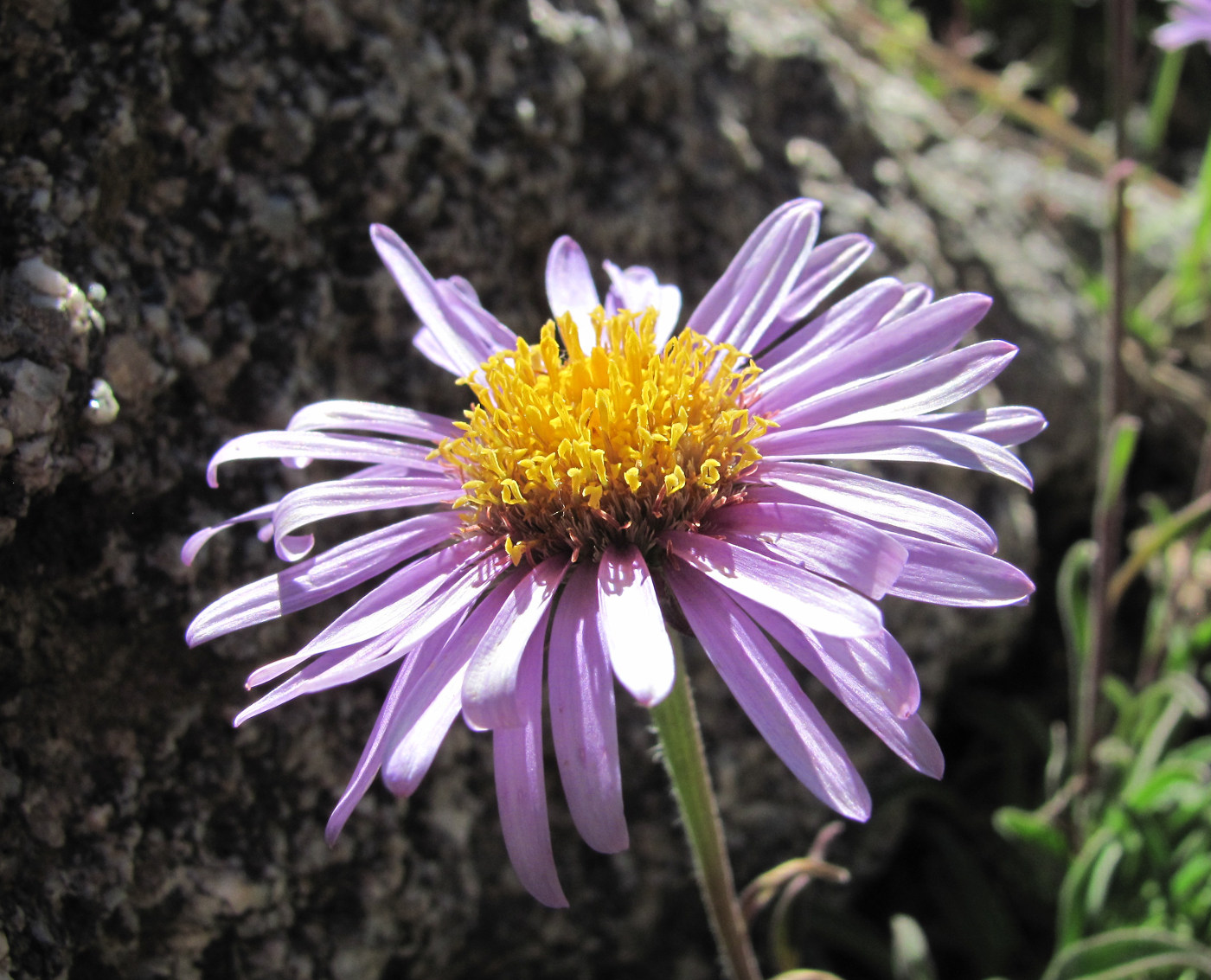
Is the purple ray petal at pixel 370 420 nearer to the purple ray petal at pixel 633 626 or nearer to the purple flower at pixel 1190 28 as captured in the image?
the purple ray petal at pixel 633 626

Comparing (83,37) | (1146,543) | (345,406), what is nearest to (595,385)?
(345,406)

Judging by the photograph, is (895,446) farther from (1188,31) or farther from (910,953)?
(1188,31)

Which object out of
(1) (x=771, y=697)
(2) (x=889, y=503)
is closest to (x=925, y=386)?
(2) (x=889, y=503)

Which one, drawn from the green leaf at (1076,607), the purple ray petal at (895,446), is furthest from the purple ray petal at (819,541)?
the green leaf at (1076,607)

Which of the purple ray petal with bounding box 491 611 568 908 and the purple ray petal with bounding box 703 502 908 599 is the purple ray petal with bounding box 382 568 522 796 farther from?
the purple ray petal with bounding box 703 502 908 599

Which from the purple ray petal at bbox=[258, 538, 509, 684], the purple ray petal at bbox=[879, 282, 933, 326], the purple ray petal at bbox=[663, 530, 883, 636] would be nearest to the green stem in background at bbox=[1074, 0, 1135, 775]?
the purple ray petal at bbox=[879, 282, 933, 326]
